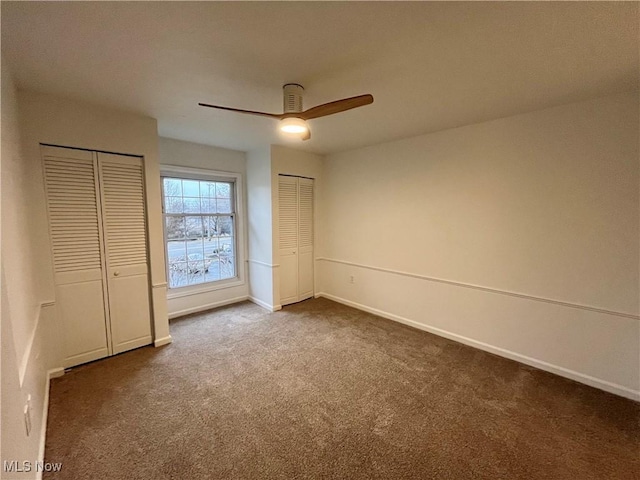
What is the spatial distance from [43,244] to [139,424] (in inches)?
67.7

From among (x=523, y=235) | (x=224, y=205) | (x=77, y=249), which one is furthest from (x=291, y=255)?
(x=523, y=235)

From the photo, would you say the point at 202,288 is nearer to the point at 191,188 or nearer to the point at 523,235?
the point at 191,188

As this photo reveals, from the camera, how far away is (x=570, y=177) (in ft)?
7.91

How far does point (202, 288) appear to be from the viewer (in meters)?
4.07

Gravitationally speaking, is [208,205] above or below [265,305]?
above

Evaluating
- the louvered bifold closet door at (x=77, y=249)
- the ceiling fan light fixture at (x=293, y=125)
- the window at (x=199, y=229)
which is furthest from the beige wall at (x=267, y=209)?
the louvered bifold closet door at (x=77, y=249)

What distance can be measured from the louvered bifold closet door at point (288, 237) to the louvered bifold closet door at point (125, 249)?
1823 millimetres

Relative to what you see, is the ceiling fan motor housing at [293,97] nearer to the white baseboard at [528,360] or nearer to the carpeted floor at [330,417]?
the carpeted floor at [330,417]

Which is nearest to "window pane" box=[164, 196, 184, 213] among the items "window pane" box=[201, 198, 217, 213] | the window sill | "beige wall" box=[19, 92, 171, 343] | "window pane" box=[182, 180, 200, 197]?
"window pane" box=[182, 180, 200, 197]

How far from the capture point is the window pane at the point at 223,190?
13.8 feet

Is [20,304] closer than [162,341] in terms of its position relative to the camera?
Yes

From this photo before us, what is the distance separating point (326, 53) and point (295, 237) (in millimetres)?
2997

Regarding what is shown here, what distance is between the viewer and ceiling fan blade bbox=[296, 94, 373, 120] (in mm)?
1693

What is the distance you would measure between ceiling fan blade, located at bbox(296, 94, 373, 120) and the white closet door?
2211mm
